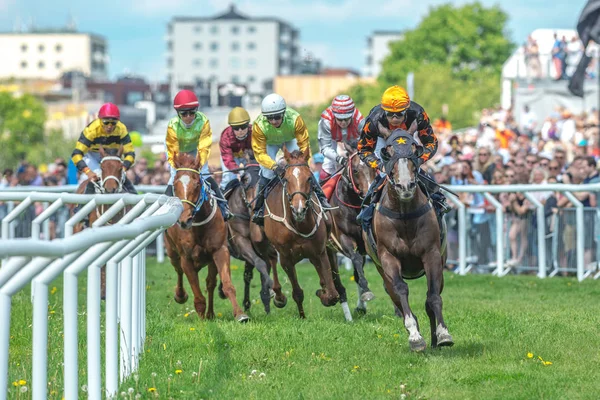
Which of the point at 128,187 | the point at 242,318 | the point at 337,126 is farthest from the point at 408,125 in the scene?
the point at 128,187

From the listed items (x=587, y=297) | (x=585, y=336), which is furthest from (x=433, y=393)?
(x=587, y=297)

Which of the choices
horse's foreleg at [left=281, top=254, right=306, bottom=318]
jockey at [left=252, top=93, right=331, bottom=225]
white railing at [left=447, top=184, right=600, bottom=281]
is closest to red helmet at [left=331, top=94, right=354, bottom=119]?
jockey at [left=252, top=93, right=331, bottom=225]

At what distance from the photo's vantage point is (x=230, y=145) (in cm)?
1462

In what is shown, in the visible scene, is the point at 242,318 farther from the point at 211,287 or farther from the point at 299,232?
the point at 211,287

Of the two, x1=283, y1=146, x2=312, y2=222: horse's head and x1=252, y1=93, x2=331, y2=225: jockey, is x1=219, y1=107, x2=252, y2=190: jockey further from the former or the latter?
x1=283, y1=146, x2=312, y2=222: horse's head

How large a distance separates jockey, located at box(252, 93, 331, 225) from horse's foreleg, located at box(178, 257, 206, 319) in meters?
0.99

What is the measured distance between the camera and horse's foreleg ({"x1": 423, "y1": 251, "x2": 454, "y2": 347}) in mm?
9688

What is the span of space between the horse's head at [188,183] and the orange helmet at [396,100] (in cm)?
268

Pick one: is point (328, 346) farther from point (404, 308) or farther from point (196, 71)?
point (196, 71)

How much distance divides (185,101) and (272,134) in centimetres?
99

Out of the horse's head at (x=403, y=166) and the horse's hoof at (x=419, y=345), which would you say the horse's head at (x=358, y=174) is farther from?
the horse's hoof at (x=419, y=345)

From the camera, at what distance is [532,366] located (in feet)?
29.5

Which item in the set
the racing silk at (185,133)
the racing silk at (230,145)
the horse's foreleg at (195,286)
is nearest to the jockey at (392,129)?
the horse's foreleg at (195,286)

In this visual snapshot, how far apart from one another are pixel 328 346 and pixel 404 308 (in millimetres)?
768
